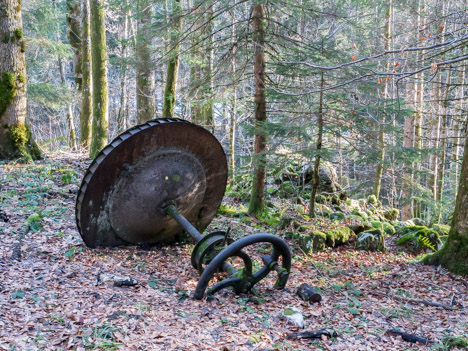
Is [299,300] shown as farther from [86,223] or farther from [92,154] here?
[92,154]

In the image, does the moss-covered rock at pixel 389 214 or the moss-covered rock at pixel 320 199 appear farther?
the moss-covered rock at pixel 389 214

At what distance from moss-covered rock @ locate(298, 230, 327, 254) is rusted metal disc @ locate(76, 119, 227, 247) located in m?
2.46

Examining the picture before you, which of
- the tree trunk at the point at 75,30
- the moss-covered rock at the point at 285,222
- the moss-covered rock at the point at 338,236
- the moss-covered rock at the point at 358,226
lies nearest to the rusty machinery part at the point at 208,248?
the moss-covered rock at the point at 285,222

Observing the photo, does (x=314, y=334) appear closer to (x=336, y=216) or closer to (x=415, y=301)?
(x=415, y=301)

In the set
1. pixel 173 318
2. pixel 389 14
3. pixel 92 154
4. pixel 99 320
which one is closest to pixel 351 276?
pixel 173 318

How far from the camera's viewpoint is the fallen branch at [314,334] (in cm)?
389

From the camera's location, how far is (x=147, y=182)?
18.6 ft

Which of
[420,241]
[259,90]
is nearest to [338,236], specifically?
[420,241]

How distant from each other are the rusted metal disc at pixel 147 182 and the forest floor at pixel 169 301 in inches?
16.0

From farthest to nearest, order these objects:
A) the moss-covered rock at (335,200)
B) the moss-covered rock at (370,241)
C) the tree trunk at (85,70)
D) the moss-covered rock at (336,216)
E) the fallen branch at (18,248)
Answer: the tree trunk at (85,70)
the moss-covered rock at (335,200)
the moss-covered rock at (336,216)
the moss-covered rock at (370,241)
the fallen branch at (18,248)

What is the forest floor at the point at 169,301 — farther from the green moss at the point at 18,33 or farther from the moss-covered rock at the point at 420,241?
the green moss at the point at 18,33

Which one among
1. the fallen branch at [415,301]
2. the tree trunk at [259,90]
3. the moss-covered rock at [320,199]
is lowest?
the fallen branch at [415,301]

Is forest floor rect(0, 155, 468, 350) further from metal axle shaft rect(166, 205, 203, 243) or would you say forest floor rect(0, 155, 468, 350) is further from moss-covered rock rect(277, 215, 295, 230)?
moss-covered rock rect(277, 215, 295, 230)

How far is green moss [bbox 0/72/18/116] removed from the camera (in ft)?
29.2
